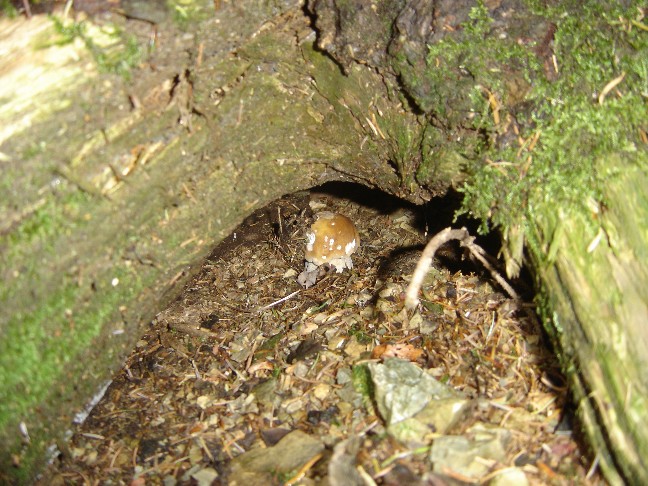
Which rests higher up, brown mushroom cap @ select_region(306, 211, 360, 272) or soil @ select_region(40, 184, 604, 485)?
soil @ select_region(40, 184, 604, 485)

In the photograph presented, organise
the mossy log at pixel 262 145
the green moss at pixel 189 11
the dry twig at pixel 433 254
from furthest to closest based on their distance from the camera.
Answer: the dry twig at pixel 433 254, the green moss at pixel 189 11, the mossy log at pixel 262 145

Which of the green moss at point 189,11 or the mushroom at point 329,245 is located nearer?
the green moss at point 189,11

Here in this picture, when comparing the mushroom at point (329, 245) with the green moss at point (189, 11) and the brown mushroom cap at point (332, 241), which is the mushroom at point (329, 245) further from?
the green moss at point (189, 11)

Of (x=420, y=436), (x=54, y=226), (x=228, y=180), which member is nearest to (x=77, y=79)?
(x=54, y=226)

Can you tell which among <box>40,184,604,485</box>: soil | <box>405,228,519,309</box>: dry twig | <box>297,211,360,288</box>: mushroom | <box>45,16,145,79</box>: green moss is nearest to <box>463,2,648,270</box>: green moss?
<box>405,228,519,309</box>: dry twig

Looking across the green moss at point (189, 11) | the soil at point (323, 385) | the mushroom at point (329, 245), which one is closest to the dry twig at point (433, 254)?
the soil at point (323, 385)

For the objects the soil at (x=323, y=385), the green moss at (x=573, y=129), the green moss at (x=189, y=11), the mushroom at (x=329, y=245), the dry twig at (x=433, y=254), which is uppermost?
the green moss at (x=189, y=11)

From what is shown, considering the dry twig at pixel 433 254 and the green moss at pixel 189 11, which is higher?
the green moss at pixel 189 11

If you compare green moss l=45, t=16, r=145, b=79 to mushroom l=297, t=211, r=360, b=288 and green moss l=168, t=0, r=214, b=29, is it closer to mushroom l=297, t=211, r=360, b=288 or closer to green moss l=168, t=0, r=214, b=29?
green moss l=168, t=0, r=214, b=29
